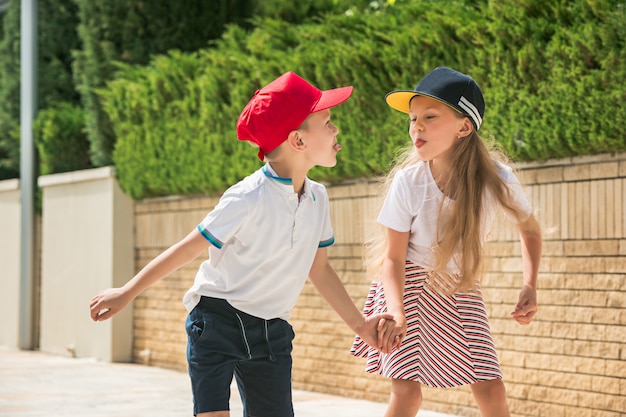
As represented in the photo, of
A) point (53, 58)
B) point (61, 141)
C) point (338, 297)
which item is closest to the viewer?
point (338, 297)

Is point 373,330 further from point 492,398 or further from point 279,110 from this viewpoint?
point 279,110

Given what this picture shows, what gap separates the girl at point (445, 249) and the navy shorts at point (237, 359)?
48 centimetres

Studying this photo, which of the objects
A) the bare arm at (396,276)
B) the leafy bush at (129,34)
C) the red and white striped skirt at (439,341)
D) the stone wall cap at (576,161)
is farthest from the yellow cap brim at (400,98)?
the leafy bush at (129,34)

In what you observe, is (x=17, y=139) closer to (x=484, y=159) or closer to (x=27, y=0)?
(x=27, y=0)

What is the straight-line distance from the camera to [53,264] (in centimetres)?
1148

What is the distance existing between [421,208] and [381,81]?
313 cm

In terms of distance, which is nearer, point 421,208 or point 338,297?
point 338,297

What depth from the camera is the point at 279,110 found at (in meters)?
3.67

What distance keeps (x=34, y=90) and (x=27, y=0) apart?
103 cm

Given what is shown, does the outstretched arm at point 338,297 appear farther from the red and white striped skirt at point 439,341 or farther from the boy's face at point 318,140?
the boy's face at point 318,140

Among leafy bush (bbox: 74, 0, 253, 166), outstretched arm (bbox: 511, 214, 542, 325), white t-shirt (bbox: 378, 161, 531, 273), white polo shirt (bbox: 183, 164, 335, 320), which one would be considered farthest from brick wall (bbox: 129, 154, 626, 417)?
leafy bush (bbox: 74, 0, 253, 166)

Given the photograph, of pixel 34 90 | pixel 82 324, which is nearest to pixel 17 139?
pixel 34 90

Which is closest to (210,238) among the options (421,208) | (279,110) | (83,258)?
(279,110)

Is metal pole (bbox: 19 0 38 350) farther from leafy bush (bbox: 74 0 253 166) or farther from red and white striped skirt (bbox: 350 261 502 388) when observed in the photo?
red and white striped skirt (bbox: 350 261 502 388)
